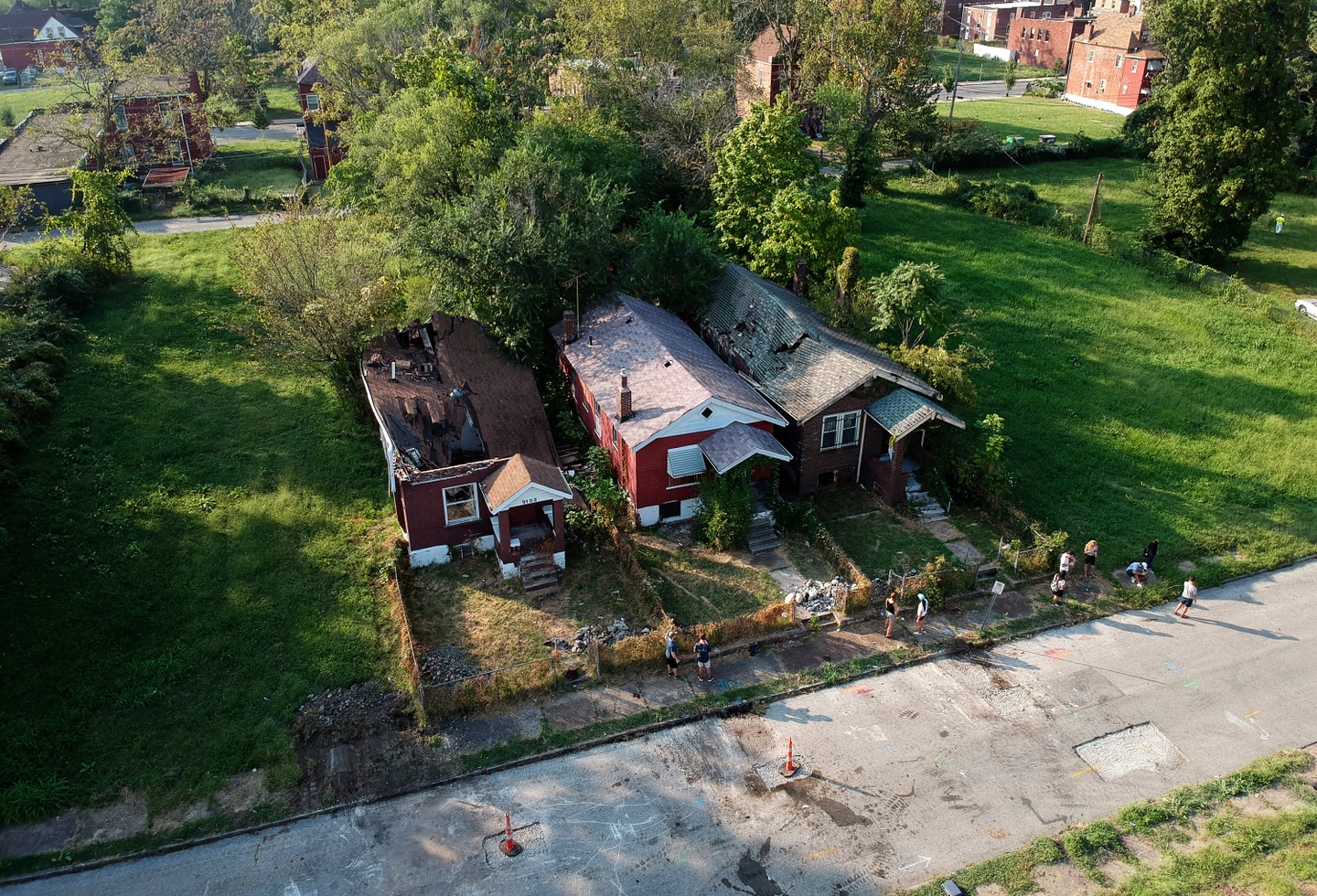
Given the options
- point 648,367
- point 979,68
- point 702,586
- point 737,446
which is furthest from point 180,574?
point 979,68

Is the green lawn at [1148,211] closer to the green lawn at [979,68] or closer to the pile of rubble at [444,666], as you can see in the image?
the green lawn at [979,68]

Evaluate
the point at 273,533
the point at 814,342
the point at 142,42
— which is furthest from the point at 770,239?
the point at 142,42

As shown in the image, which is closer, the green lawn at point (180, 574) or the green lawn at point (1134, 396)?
the green lawn at point (180, 574)

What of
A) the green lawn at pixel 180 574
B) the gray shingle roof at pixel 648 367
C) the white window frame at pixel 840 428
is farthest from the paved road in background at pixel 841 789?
the gray shingle roof at pixel 648 367

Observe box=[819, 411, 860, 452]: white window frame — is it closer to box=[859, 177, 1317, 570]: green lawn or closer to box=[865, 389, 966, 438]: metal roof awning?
box=[865, 389, 966, 438]: metal roof awning

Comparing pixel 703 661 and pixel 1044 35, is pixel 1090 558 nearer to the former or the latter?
pixel 703 661

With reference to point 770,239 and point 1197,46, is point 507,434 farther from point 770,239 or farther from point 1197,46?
point 1197,46

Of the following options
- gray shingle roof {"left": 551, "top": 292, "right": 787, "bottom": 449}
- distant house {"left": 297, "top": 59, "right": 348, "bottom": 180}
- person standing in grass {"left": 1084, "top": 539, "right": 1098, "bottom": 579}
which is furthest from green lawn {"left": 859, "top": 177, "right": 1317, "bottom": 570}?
distant house {"left": 297, "top": 59, "right": 348, "bottom": 180}
